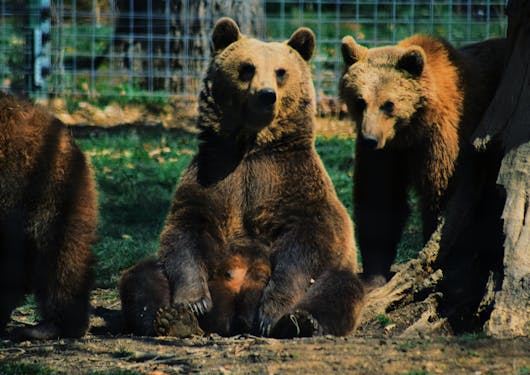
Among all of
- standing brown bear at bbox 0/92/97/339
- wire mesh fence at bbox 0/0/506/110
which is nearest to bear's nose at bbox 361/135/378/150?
standing brown bear at bbox 0/92/97/339

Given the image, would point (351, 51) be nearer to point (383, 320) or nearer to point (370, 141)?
point (370, 141)

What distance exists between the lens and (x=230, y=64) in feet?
19.0

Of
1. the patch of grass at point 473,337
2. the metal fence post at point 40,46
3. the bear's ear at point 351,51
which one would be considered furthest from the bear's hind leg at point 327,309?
the metal fence post at point 40,46

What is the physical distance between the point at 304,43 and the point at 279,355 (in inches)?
92.3

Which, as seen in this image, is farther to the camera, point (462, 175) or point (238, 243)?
point (462, 175)

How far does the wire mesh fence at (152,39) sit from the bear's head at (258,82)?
20.6ft

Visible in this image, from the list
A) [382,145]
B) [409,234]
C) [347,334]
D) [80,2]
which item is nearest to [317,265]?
[347,334]

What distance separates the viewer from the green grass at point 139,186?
25.4 ft

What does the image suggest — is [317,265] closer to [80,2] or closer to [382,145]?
[382,145]

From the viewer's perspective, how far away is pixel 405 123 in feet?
21.4

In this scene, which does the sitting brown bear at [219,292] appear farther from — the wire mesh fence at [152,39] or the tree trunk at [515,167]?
the wire mesh fence at [152,39]

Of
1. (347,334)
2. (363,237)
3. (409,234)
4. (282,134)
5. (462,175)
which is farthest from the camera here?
(409,234)

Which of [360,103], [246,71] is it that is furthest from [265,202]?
[360,103]

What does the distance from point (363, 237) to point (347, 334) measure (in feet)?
5.47
